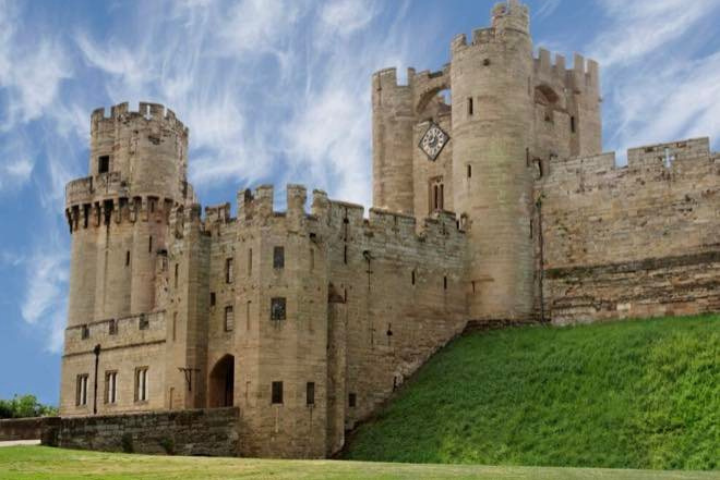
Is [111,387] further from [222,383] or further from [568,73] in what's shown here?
[568,73]

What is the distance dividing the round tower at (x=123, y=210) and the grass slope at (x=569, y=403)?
65.3ft

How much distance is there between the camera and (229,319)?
1650 inches

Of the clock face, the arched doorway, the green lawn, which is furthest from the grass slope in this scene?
the clock face

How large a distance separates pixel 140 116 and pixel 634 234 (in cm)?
2740

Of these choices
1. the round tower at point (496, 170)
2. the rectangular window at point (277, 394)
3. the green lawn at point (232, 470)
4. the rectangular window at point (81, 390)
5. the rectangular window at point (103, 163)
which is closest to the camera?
the green lawn at point (232, 470)

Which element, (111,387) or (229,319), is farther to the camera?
(111,387)

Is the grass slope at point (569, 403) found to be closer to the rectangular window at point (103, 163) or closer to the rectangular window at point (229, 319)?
the rectangular window at point (229, 319)

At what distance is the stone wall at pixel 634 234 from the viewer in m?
42.9

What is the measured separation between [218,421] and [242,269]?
227 inches

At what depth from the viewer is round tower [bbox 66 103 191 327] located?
58781 mm

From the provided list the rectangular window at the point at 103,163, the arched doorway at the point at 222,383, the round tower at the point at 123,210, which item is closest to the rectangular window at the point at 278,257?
the arched doorway at the point at 222,383

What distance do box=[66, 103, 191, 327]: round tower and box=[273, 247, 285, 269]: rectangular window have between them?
1866 centimetres

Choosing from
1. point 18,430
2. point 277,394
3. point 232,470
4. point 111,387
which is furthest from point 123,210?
point 232,470

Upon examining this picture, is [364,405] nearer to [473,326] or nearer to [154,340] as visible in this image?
[473,326]
